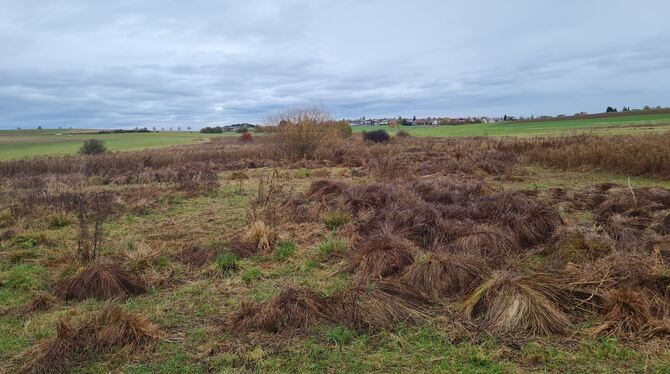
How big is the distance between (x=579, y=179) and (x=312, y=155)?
1432 cm

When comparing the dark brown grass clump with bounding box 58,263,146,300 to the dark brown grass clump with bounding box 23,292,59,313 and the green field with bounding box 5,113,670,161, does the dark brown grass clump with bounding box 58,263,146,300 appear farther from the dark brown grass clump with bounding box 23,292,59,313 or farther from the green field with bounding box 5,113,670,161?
the green field with bounding box 5,113,670,161

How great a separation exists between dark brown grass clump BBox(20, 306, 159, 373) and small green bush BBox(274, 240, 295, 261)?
95.4 inches

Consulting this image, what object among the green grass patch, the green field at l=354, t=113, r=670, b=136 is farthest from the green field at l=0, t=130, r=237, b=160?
the green grass patch

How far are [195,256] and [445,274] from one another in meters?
3.58

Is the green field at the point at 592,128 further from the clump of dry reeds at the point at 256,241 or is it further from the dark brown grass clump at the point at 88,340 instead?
the dark brown grass clump at the point at 88,340

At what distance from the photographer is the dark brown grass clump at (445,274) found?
15.6 ft

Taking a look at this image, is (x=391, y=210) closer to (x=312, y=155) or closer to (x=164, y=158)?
(x=312, y=155)

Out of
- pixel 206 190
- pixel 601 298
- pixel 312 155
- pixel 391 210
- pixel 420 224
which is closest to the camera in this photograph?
pixel 601 298

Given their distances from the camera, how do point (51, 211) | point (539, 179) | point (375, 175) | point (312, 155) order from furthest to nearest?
point (312, 155) → point (375, 175) → point (539, 179) → point (51, 211)

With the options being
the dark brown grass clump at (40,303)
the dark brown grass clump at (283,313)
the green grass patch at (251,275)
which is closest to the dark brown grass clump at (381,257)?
the dark brown grass clump at (283,313)

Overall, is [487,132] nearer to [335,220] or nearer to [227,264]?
[335,220]

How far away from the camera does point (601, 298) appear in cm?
413

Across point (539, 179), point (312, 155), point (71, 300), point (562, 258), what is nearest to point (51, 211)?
point (71, 300)

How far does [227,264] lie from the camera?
6.01 m
